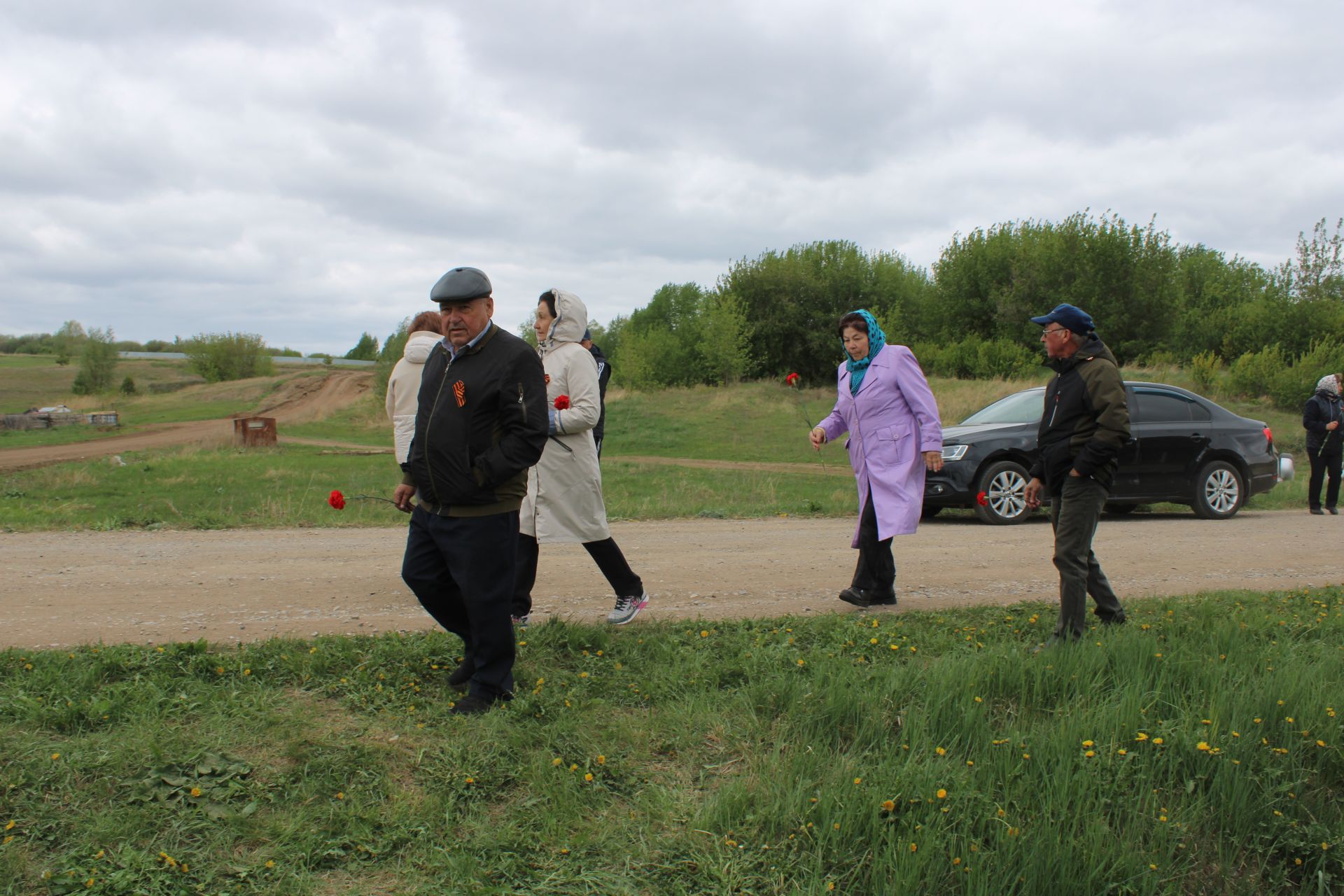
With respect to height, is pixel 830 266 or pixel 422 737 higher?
pixel 830 266

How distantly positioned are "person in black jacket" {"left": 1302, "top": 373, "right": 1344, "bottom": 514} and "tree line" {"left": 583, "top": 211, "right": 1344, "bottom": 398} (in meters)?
22.9

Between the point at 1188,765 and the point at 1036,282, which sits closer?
the point at 1188,765

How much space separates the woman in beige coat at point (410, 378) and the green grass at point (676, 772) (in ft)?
5.53

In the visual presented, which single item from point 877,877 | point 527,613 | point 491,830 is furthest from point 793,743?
point 527,613

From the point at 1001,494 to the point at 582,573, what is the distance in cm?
592

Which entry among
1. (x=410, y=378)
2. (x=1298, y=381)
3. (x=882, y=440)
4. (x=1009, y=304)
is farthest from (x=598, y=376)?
(x=1009, y=304)

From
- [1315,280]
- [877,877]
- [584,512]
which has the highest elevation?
[1315,280]

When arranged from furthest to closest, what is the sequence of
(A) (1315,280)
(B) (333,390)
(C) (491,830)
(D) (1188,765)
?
(B) (333,390) → (A) (1315,280) → (D) (1188,765) → (C) (491,830)

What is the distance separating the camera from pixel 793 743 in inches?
148

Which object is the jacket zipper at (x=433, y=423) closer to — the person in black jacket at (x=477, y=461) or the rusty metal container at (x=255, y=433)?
the person in black jacket at (x=477, y=461)

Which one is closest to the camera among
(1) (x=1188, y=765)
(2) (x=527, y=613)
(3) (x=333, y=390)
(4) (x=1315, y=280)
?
(1) (x=1188, y=765)

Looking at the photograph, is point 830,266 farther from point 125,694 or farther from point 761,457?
point 125,694

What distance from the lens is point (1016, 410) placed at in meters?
11.8

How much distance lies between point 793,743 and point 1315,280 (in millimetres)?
46952
